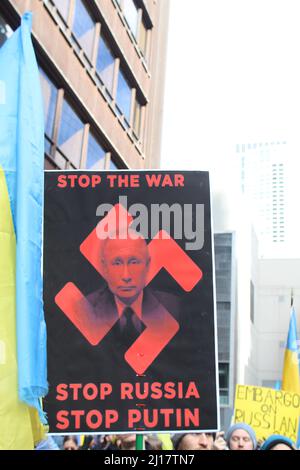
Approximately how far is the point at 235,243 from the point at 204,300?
3112 cm

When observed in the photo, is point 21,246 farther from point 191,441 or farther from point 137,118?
point 137,118

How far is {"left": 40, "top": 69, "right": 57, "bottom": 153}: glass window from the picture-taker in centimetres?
1241

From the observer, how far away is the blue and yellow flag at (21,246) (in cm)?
335

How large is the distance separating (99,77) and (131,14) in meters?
4.07

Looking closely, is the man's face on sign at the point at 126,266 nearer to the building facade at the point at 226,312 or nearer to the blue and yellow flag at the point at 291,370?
the blue and yellow flag at the point at 291,370

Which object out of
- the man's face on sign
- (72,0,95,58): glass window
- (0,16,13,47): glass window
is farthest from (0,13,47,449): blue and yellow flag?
(72,0,95,58): glass window

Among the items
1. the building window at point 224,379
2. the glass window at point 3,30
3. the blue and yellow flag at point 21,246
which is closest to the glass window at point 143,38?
the glass window at point 3,30

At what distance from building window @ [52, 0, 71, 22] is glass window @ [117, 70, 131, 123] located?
3.83 meters

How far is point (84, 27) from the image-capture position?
1485cm

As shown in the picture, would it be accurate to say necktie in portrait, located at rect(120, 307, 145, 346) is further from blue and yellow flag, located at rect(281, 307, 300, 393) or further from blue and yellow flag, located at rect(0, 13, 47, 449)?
blue and yellow flag, located at rect(281, 307, 300, 393)

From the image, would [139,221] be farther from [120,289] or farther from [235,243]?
[235,243]

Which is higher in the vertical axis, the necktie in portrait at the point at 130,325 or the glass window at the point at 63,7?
the glass window at the point at 63,7

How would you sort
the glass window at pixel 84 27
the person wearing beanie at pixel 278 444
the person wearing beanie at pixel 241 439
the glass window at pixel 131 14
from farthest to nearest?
the glass window at pixel 131 14 → the glass window at pixel 84 27 → the person wearing beanie at pixel 241 439 → the person wearing beanie at pixel 278 444

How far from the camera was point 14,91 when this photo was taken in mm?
3998
